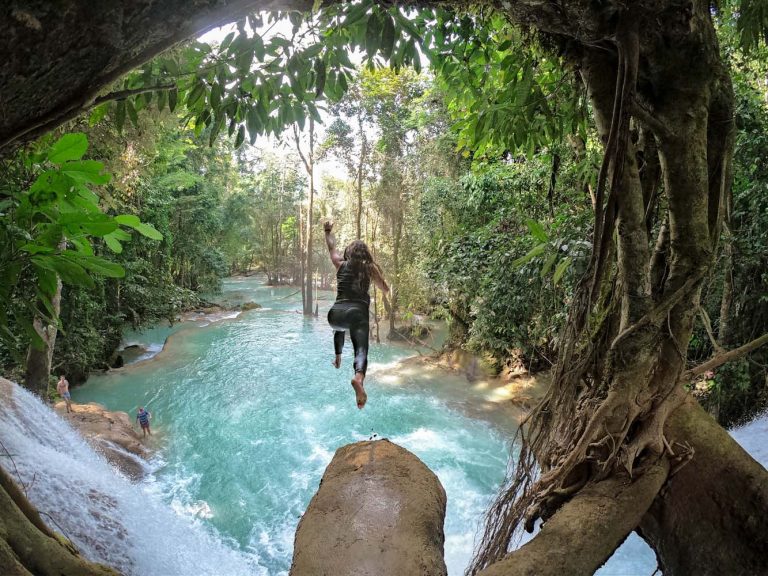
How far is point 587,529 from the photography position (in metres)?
1.74

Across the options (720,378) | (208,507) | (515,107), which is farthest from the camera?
(208,507)

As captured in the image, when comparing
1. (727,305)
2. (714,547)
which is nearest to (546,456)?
(714,547)

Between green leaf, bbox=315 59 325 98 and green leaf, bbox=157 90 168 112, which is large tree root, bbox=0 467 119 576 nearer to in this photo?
green leaf, bbox=157 90 168 112

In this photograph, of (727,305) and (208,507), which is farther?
(208,507)

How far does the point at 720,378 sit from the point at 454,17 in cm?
605

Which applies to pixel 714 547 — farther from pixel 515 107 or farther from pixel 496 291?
pixel 496 291

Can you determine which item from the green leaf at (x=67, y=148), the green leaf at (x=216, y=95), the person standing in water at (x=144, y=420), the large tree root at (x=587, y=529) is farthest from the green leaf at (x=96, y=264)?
the person standing in water at (x=144, y=420)

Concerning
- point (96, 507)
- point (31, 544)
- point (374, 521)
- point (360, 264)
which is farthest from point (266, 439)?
point (31, 544)

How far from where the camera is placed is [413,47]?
7.45 feet

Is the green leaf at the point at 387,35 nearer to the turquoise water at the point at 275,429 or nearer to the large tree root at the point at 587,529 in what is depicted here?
the large tree root at the point at 587,529

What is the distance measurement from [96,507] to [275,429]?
5.13 m

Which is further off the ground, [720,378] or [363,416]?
[720,378]

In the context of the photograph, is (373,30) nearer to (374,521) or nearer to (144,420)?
(374,521)

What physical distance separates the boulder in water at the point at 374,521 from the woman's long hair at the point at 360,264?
1.56 meters
